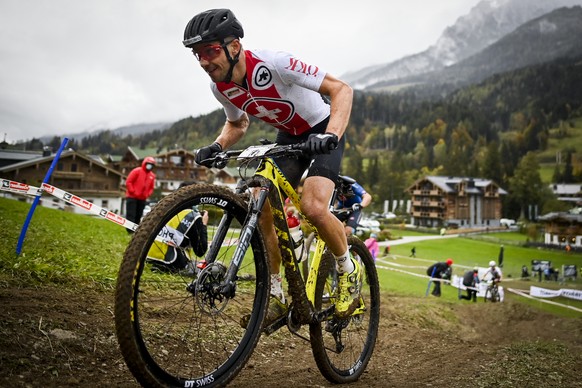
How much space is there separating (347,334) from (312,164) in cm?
224

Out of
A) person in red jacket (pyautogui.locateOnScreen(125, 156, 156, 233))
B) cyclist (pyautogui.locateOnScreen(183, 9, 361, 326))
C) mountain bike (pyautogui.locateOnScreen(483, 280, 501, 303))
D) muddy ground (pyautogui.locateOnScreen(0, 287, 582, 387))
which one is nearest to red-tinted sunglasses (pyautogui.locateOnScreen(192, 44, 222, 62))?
cyclist (pyautogui.locateOnScreen(183, 9, 361, 326))

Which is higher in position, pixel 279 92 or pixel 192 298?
pixel 279 92

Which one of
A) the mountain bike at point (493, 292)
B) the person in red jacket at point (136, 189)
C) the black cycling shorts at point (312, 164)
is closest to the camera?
the black cycling shorts at point (312, 164)

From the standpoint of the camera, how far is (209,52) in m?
3.55

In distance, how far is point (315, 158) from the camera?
4.10m

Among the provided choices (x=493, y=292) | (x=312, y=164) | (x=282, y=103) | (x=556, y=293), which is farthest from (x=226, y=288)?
(x=556, y=293)

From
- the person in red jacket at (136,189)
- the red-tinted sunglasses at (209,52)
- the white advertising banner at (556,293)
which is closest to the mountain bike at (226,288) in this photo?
the red-tinted sunglasses at (209,52)

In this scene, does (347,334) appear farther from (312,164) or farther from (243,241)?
(243,241)

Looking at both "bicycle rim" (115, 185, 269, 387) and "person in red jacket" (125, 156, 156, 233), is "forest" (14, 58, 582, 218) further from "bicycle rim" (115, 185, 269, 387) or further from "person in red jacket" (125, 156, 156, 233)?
"bicycle rim" (115, 185, 269, 387)

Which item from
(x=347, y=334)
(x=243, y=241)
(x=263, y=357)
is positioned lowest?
(x=263, y=357)

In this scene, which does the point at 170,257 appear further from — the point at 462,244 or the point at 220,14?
the point at 462,244

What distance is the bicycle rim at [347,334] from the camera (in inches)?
167

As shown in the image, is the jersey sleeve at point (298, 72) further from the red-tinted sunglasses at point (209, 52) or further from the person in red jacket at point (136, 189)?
the person in red jacket at point (136, 189)

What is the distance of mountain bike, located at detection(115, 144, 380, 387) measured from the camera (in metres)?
2.53
